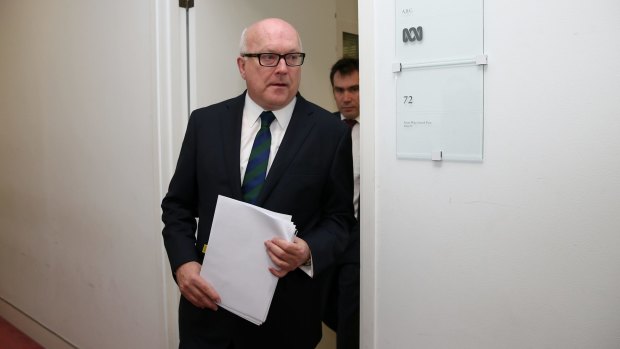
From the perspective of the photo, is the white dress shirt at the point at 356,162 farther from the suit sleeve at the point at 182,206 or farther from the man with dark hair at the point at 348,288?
the suit sleeve at the point at 182,206

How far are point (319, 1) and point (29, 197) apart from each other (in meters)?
2.08

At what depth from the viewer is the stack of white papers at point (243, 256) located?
44.5 inches

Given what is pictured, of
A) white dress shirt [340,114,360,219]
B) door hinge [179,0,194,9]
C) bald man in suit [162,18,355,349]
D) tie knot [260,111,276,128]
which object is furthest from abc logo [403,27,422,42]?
door hinge [179,0,194,9]

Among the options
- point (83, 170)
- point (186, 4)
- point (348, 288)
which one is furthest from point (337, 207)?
point (83, 170)

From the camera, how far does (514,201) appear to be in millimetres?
1046

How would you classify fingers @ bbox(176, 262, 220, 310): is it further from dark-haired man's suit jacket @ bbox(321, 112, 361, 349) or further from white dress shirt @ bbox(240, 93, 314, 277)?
dark-haired man's suit jacket @ bbox(321, 112, 361, 349)

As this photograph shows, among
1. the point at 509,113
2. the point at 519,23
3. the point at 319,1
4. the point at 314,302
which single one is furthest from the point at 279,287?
the point at 319,1

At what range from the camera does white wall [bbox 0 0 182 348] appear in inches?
76.4

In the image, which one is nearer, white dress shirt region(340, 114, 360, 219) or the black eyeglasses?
the black eyeglasses

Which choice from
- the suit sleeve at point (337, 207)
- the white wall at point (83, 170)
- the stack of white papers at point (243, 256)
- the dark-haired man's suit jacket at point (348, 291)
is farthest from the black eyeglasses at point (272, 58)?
the dark-haired man's suit jacket at point (348, 291)

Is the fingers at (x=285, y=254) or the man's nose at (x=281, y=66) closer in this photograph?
the fingers at (x=285, y=254)

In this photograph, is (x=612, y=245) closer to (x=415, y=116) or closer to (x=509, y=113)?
(x=509, y=113)

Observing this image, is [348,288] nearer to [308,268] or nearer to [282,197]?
[308,268]

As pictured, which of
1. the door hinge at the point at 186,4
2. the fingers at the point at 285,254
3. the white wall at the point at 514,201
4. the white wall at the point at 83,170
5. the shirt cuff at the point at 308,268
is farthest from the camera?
the white wall at the point at 83,170
